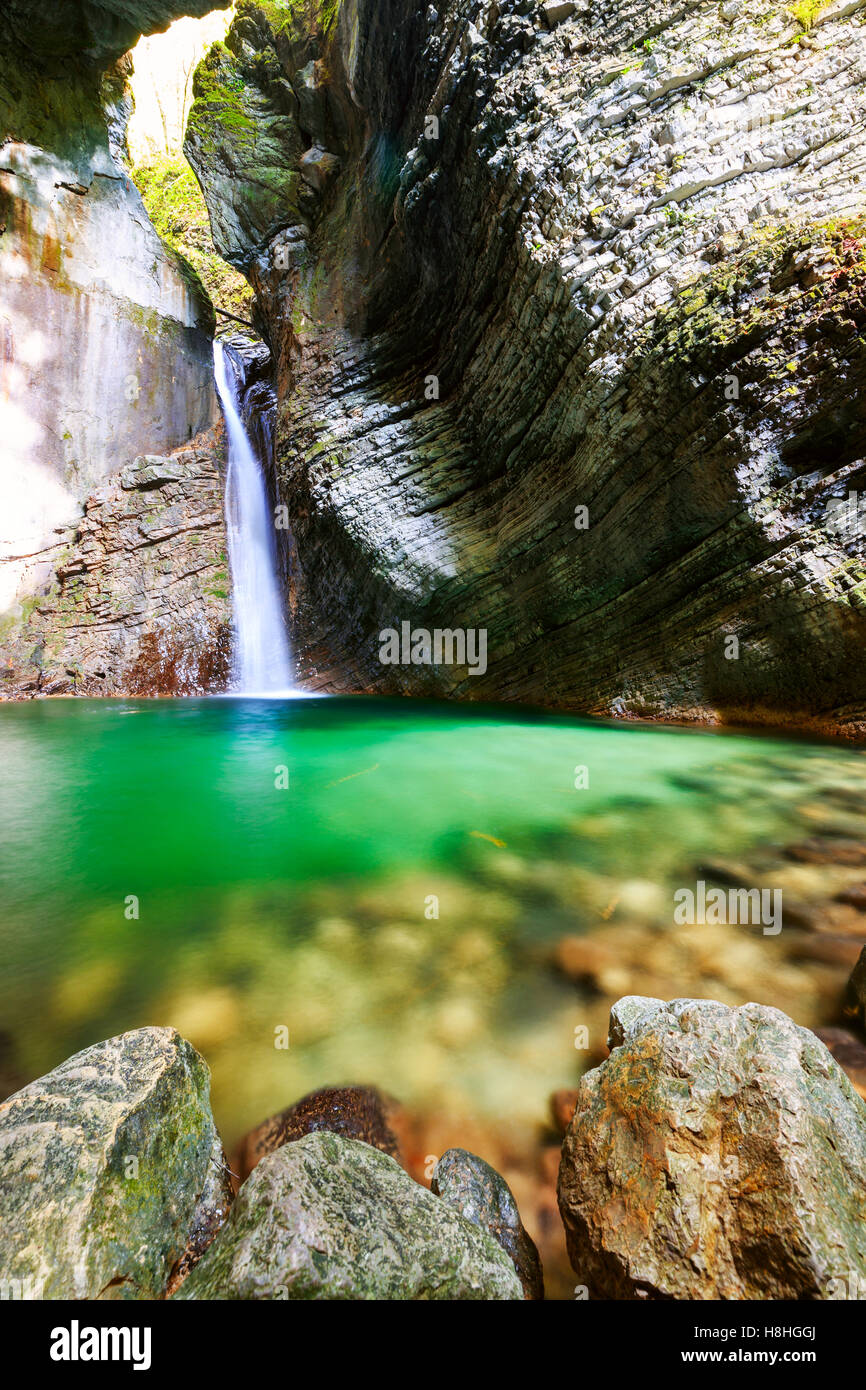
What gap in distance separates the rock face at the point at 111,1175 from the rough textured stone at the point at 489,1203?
1.76 ft

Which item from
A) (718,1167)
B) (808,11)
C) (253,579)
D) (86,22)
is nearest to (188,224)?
(86,22)

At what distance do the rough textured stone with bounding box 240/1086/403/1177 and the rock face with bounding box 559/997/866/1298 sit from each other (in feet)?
1.63

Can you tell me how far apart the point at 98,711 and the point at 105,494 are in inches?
268

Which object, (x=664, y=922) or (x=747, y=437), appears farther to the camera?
(x=747, y=437)

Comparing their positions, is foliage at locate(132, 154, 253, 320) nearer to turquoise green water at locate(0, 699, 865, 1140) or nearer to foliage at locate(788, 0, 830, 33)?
foliage at locate(788, 0, 830, 33)

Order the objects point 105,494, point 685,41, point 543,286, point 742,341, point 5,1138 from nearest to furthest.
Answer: point 5,1138
point 742,341
point 685,41
point 543,286
point 105,494

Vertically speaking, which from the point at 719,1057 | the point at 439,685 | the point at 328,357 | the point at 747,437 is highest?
the point at 328,357

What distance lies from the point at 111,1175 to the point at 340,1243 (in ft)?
1.71

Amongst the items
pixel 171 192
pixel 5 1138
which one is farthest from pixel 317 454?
pixel 171 192

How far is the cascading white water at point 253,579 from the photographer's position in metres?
13.7

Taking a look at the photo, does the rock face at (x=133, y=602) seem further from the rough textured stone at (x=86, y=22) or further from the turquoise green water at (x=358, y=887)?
the rough textured stone at (x=86, y=22)

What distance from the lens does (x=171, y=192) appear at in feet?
78.8

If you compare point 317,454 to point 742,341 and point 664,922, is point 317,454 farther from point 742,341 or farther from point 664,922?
point 664,922

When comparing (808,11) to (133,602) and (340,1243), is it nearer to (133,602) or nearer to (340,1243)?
(340,1243)
